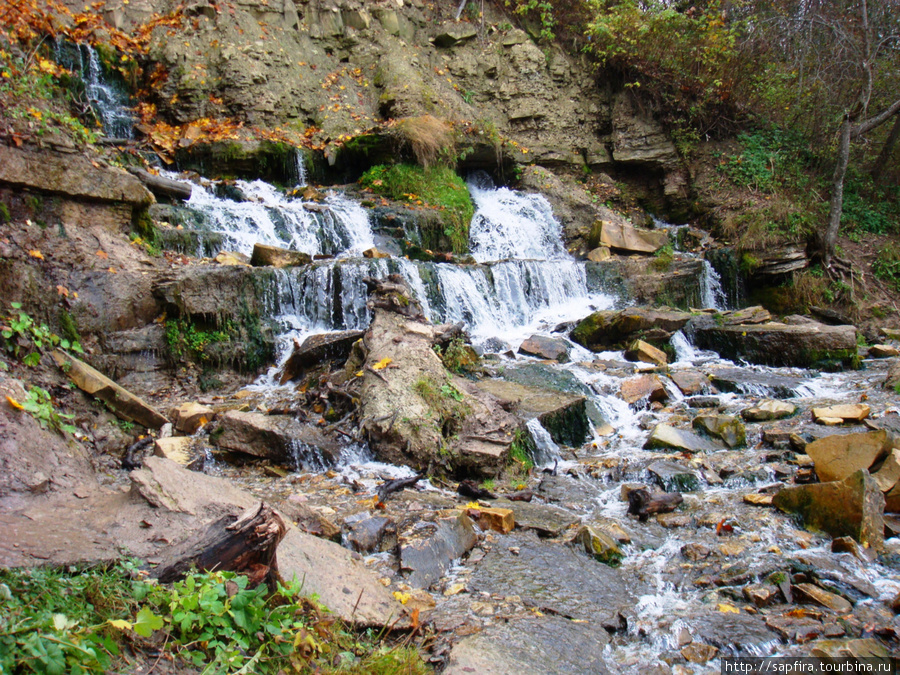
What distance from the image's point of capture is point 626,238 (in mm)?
13117

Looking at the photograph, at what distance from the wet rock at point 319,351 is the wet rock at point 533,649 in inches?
182

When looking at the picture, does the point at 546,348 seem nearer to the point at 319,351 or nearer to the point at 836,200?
the point at 319,351

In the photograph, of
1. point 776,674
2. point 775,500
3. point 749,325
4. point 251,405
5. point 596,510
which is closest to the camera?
point 776,674

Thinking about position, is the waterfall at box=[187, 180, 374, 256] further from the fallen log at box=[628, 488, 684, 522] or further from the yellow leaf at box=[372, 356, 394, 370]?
the fallen log at box=[628, 488, 684, 522]

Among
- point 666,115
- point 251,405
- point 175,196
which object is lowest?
point 251,405

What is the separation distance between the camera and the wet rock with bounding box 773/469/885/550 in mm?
3455

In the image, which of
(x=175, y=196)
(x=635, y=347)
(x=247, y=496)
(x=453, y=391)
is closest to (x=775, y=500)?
(x=453, y=391)

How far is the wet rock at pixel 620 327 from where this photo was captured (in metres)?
9.40

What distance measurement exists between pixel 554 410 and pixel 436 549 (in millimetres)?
2815

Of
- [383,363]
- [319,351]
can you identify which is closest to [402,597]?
[383,363]

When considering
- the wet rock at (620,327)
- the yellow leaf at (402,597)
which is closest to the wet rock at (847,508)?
the yellow leaf at (402,597)

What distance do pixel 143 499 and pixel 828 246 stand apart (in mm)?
13396

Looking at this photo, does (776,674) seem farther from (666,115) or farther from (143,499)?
(666,115)

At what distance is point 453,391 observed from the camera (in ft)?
17.6
